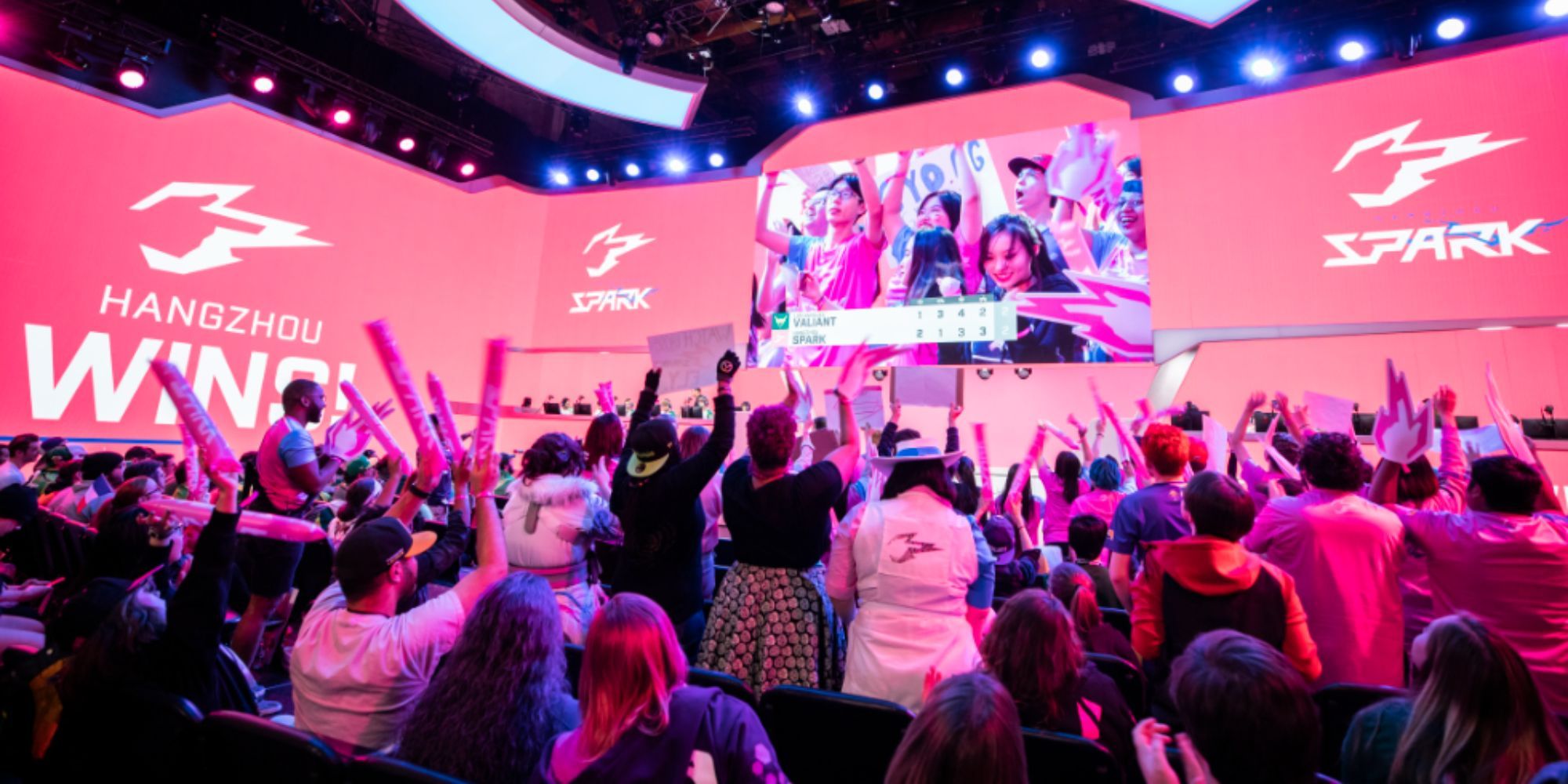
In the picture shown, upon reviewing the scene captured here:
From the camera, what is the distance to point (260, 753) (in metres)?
1.60

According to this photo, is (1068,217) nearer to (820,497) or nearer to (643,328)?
(643,328)

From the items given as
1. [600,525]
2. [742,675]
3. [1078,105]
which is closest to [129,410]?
[600,525]

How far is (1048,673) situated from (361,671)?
5.47ft

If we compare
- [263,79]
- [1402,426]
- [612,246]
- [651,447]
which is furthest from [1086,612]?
[263,79]

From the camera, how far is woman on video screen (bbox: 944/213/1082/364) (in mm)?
8805

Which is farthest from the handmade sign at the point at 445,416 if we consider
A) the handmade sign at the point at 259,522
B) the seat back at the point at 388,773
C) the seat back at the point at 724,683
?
the seat back at the point at 724,683

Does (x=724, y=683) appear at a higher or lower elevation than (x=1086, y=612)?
lower

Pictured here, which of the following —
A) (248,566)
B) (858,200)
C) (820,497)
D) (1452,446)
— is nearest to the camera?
(820,497)

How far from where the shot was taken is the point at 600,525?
2.79 metres

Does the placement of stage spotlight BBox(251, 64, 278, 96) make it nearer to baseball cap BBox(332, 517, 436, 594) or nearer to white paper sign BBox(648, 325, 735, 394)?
white paper sign BBox(648, 325, 735, 394)

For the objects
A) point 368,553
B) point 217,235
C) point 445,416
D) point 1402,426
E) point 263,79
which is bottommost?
point 368,553

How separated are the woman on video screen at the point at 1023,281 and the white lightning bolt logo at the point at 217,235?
9318mm

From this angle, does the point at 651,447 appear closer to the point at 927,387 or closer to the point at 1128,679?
the point at 1128,679

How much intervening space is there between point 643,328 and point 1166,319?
24.7ft
